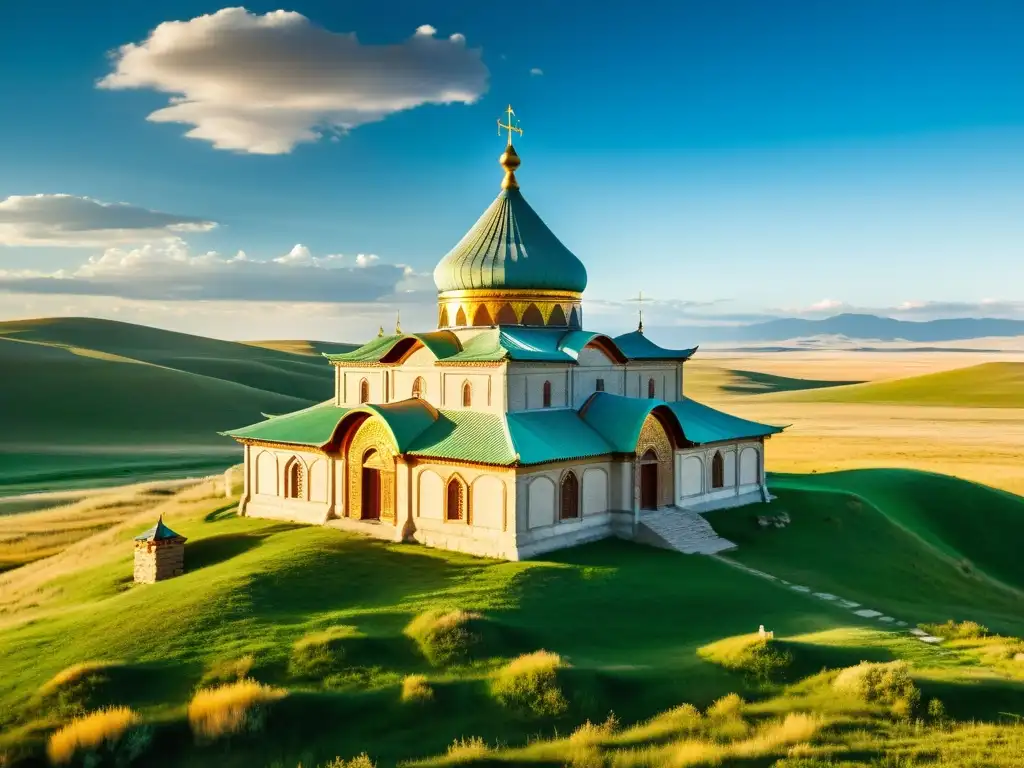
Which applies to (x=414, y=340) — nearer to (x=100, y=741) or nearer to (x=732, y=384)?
(x=100, y=741)

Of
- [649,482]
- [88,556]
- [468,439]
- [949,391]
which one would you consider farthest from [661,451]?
[949,391]

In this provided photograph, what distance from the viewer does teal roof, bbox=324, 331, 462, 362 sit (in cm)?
3588

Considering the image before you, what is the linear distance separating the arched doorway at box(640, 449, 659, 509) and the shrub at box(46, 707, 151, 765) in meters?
Result: 22.3

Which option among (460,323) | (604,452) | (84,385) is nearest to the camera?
(604,452)

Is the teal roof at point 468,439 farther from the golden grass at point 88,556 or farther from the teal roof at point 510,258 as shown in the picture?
the golden grass at point 88,556

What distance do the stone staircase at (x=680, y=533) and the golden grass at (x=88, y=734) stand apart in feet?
66.2

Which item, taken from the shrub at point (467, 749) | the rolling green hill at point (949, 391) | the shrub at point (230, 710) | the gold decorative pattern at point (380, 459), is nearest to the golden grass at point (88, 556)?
the gold decorative pattern at point (380, 459)

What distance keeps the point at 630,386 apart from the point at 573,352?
18.5 ft

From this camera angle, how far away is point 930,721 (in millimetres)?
16703

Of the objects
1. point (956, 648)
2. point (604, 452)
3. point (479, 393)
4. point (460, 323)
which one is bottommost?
point (956, 648)

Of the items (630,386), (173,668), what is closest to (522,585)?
(173,668)

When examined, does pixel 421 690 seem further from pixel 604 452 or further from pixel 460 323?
pixel 460 323

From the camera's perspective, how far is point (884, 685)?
1752 centimetres

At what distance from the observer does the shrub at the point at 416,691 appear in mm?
17641
